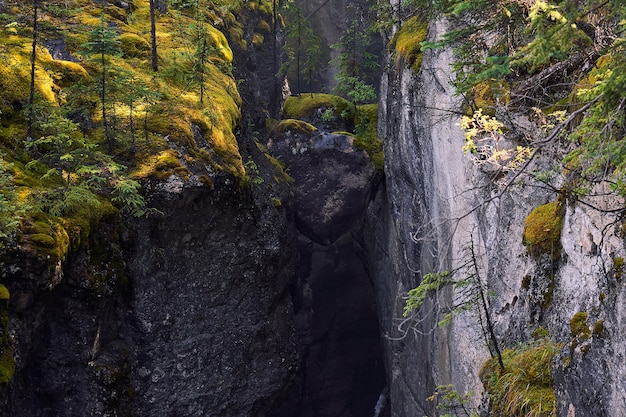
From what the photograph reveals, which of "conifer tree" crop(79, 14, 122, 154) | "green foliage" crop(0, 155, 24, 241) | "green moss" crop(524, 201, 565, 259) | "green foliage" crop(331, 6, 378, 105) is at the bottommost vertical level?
"green moss" crop(524, 201, 565, 259)

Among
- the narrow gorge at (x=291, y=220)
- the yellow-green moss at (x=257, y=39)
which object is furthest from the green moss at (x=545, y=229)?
the yellow-green moss at (x=257, y=39)

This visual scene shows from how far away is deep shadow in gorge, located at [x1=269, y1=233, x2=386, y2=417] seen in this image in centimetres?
2463

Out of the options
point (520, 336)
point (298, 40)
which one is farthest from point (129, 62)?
point (520, 336)

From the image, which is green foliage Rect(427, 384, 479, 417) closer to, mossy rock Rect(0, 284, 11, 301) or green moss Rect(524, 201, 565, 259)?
green moss Rect(524, 201, 565, 259)

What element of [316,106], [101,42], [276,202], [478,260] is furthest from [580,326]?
[316,106]

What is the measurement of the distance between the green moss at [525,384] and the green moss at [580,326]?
570 mm

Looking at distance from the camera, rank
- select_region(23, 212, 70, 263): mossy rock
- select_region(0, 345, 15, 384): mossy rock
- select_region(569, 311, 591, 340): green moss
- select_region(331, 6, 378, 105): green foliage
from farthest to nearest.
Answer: select_region(331, 6, 378, 105): green foliage, select_region(23, 212, 70, 263): mossy rock, select_region(0, 345, 15, 384): mossy rock, select_region(569, 311, 591, 340): green moss

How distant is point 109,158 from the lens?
41.6 feet

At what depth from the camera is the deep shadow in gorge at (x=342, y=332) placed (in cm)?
2463

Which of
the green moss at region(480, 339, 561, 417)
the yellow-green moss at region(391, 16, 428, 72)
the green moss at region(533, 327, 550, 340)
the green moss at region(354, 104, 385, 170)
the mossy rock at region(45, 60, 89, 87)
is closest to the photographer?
the green moss at region(480, 339, 561, 417)

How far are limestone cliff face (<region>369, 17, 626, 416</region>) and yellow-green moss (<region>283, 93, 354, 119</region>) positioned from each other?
298 centimetres

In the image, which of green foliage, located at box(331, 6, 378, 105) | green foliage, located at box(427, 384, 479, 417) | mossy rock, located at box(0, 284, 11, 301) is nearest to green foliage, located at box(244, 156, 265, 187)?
green foliage, located at box(331, 6, 378, 105)

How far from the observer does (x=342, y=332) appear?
25953mm

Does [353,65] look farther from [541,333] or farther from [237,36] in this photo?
[541,333]
